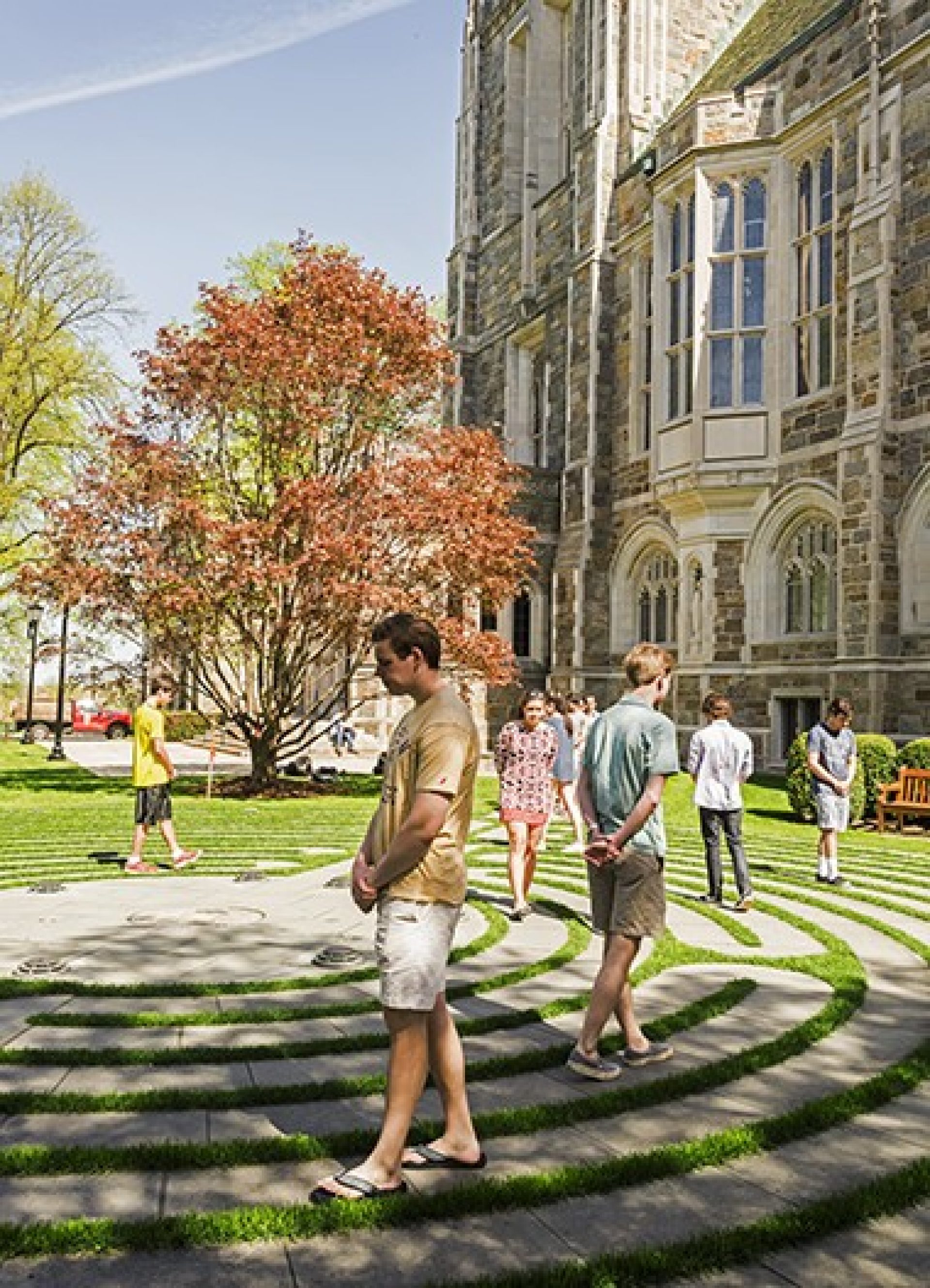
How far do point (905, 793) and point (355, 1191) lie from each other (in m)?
13.3

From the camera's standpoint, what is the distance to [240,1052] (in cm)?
489

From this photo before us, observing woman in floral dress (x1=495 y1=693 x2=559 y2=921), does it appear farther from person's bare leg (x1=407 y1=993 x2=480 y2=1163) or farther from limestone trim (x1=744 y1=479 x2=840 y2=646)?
limestone trim (x1=744 y1=479 x2=840 y2=646)

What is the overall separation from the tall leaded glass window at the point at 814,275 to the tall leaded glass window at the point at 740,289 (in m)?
0.67

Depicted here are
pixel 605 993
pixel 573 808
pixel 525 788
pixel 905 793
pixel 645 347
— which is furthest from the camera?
pixel 645 347

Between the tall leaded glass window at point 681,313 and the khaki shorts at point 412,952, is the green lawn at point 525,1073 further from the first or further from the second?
the tall leaded glass window at point 681,313

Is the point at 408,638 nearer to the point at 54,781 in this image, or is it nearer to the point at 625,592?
the point at 54,781

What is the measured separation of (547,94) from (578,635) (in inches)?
672

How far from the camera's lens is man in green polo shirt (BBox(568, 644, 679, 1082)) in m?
4.74

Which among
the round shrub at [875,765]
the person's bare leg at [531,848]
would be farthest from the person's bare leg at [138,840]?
the round shrub at [875,765]

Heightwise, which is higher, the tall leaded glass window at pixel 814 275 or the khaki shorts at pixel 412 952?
the tall leaded glass window at pixel 814 275

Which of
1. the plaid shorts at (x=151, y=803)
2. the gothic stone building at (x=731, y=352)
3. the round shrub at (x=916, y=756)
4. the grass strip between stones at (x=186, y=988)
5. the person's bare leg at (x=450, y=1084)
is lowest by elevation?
the grass strip between stones at (x=186, y=988)

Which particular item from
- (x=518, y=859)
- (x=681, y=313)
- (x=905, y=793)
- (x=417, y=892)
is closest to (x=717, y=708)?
(x=518, y=859)

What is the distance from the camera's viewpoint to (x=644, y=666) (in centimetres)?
517

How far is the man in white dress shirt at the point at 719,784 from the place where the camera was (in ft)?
29.2
